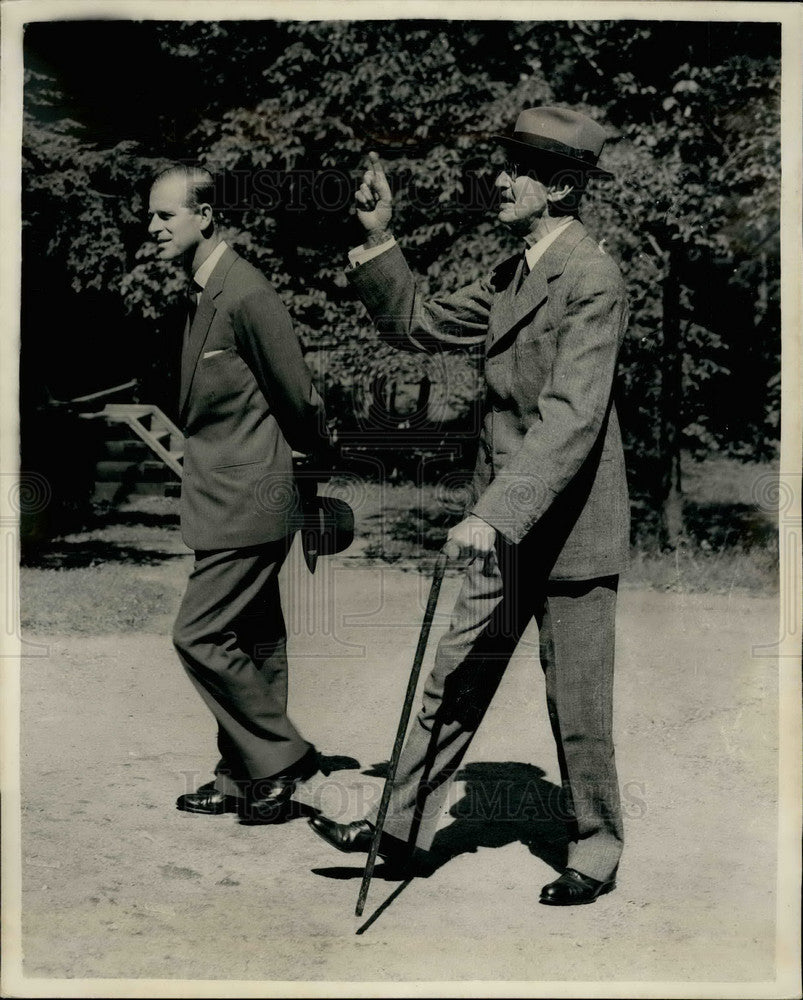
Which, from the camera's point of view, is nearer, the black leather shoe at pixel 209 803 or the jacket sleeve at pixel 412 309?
the jacket sleeve at pixel 412 309

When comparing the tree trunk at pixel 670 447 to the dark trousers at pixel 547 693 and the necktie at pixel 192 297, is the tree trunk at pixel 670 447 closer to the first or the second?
the necktie at pixel 192 297

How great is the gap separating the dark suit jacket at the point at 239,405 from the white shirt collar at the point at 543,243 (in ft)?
2.93

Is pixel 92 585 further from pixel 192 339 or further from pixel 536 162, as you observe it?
pixel 536 162

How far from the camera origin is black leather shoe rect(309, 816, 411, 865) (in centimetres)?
408

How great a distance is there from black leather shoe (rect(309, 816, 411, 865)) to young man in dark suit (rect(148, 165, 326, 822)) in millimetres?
511

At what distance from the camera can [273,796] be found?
182 inches

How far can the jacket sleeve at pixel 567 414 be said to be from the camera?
12.1 ft

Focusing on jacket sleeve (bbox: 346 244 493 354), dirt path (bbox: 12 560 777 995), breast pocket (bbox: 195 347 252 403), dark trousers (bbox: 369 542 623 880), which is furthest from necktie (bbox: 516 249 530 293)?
dirt path (bbox: 12 560 777 995)

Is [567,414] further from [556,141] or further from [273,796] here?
[273,796]

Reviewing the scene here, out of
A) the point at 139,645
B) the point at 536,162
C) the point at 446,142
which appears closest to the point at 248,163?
the point at 446,142

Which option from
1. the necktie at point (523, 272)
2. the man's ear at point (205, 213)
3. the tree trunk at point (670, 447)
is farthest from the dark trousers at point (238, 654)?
the tree trunk at point (670, 447)

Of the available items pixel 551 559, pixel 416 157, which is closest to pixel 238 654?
pixel 551 559

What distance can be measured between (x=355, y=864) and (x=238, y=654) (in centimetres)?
82

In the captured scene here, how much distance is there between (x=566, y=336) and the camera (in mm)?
3814
